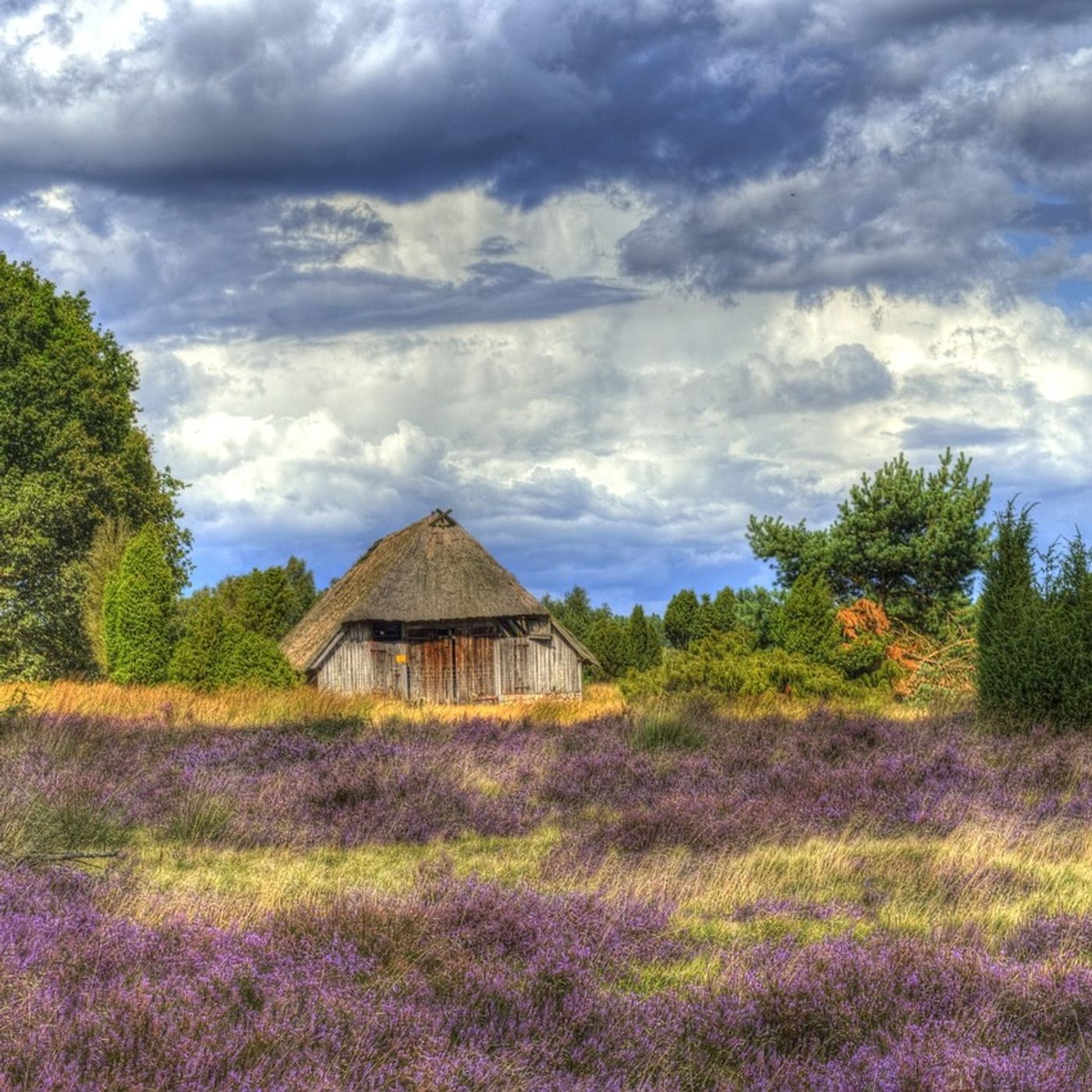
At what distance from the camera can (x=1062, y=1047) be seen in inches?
216

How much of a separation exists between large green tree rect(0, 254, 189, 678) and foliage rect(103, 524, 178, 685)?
260 cm

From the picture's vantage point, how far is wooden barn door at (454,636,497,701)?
37.7 meters

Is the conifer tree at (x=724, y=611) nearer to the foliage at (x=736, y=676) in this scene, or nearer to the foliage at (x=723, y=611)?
the foliage at (x=723, y=611)

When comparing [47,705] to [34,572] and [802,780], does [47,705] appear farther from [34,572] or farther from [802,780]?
[34,572]

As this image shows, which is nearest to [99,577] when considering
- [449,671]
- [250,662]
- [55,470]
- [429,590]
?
[55,470]

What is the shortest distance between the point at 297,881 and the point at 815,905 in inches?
152

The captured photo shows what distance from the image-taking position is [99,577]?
3812cm

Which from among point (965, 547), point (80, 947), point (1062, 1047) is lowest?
point (1062, 1047)

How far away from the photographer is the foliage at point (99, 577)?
38062mm

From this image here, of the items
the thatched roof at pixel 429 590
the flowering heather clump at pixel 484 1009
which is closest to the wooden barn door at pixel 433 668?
the thatched roof at pixel 429 590

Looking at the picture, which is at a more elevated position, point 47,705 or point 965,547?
point 965,547

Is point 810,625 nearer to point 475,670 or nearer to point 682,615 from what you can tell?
point 475,670

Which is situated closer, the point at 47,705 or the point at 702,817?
the point at 702,817

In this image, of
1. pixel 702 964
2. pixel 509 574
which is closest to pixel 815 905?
pixel 702 964
